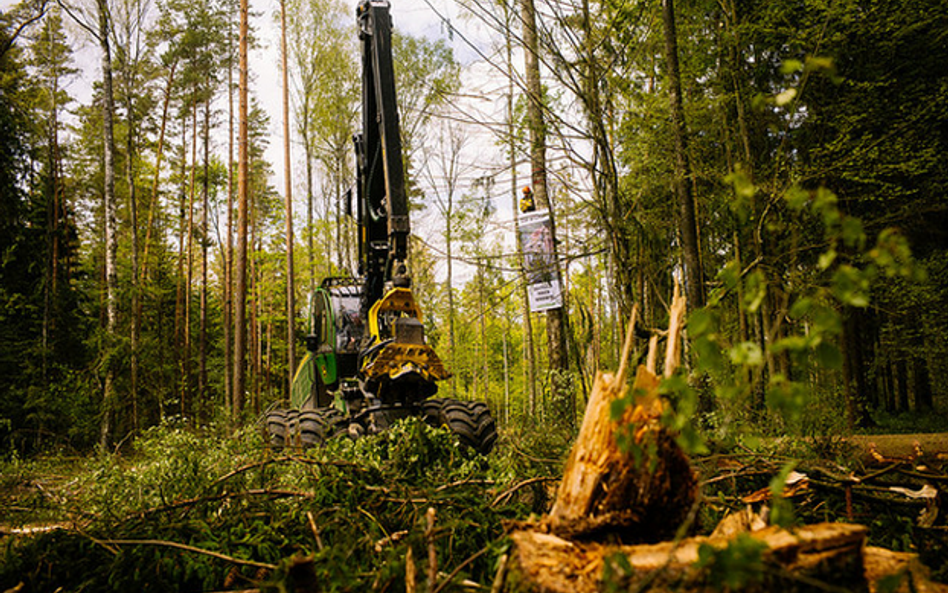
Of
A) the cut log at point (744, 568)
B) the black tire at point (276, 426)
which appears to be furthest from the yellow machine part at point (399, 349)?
the cut log at point (744, 568)

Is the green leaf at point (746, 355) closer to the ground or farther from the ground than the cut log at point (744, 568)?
farther from the ground

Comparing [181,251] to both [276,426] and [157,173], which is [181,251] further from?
[276,426]

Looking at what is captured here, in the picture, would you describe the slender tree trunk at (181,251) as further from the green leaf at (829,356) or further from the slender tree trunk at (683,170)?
the green leaf at (829,356)

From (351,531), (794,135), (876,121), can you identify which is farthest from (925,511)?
(794,135)

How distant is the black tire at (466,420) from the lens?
20.7 ft

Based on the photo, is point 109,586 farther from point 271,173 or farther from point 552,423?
point 271,173

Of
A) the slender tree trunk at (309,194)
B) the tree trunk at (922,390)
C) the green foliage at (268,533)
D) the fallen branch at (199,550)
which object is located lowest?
the tree trunk at (922,390)

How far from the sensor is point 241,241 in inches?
527

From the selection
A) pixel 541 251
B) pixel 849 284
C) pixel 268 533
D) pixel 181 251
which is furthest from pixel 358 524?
pixel 181 251

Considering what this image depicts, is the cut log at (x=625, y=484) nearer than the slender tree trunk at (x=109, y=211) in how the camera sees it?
Yes

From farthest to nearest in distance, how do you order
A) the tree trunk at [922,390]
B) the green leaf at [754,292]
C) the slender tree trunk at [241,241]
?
the tree trunk at [922,390] → the slender tree trunk at [241,241] → the green leaf at [754,292]

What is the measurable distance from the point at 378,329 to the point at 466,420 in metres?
1.63

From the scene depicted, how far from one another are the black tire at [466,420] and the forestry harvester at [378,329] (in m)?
0.01

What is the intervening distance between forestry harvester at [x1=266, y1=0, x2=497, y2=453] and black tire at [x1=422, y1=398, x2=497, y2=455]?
A: 0.04 feet
